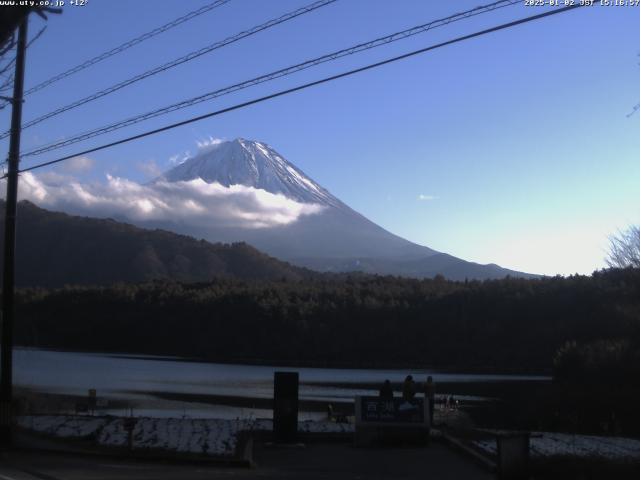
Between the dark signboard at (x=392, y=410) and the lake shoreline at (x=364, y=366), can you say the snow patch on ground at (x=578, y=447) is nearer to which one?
the dark signboard at (x=392, y=410)

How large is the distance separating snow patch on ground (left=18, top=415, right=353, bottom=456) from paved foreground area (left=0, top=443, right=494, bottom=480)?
3.83 ft

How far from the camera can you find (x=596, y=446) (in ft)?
68.3

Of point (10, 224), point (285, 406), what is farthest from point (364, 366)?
point (10, 224)

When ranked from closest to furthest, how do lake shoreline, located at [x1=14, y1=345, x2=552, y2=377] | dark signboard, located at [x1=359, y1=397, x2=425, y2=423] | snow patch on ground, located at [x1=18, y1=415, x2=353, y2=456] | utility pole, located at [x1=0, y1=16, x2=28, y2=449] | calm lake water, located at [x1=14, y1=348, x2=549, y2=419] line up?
snow patch on ground, located at [x1=18, y1=415, x2=353, y2=456] < dark signboard, located at [x1=359, y1=397, x2=425, y2=423] < utility pole, located at [x1=0, y1=16, x2=28, y2=449] < calm lake water, located at [x1=14, y1=348, x2=549, y2=419] < lake shoreline, located at [x1=14, y1=345, x2=552, y2=377]

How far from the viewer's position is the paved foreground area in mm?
15609

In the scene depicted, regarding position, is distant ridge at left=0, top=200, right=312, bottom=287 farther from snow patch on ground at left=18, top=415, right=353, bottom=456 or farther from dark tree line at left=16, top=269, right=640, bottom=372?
snow patch on ground at left=18, top=415, right=353, bottom=456

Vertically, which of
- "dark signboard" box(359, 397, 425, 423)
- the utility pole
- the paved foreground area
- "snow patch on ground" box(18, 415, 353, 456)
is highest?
the utility pole

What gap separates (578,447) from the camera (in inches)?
792

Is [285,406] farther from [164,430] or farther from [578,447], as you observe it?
[578,447]

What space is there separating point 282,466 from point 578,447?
7.26 m

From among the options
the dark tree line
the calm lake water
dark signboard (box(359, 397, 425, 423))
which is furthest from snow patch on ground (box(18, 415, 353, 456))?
the dark tree line

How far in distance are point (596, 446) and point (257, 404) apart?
25370 mm

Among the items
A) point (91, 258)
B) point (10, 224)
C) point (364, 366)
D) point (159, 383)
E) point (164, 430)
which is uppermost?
point (91, 258)

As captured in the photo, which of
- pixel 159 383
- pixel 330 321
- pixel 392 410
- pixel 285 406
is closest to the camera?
pixel 285 406
